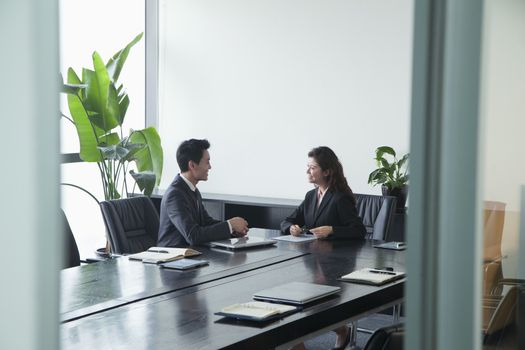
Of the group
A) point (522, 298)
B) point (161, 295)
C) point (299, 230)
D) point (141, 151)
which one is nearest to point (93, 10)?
point (141, 151)

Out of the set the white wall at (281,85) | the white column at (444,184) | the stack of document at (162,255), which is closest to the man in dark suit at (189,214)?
the stack of document at (162,255)

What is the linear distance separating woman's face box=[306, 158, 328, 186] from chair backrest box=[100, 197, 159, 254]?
112 cm

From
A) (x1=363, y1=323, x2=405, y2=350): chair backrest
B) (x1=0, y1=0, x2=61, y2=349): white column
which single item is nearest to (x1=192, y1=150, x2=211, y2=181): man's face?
(x1=363, y1=323, x2=405, y2=350): chair backrest

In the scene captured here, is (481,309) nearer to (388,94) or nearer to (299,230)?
(299,230)

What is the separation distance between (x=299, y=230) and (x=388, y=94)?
2.08 meters

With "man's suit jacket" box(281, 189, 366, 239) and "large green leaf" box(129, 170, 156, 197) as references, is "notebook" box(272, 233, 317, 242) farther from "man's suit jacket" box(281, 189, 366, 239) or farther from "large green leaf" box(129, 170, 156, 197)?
"large green leaf" box(129, 170, 156, 197)

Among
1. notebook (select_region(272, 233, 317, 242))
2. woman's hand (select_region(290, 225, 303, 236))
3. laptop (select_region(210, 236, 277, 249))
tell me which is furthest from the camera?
woman's hand (select_region(290, 225, 303, 236))

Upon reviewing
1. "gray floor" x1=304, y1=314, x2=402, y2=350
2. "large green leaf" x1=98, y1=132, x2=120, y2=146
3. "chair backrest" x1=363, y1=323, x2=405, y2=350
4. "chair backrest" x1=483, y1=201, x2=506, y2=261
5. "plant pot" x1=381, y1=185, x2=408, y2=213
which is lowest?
"gray floor" x1=304, y1=314, x2=402, y2=350

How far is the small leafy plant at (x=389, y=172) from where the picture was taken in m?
6.42

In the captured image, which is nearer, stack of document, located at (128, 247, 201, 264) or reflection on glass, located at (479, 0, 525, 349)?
reflection on glass, located at (479, 0, 525, 349)

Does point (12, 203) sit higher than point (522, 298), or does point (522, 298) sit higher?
point (12, 203)

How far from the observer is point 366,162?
707 centimetres

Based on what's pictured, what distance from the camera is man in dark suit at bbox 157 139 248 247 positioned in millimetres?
5008

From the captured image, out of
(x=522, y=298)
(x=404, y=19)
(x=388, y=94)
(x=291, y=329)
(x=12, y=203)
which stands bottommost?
(x=291, y=329)
